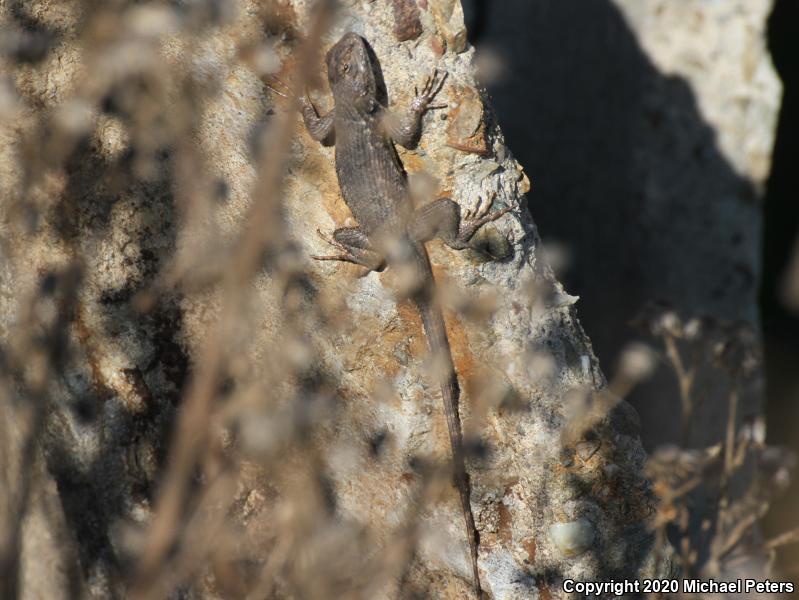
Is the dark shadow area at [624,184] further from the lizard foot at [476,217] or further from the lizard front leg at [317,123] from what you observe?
the lizard front leg at [317,123]

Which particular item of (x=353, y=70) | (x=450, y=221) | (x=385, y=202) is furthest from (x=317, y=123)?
(x=450, y=221)

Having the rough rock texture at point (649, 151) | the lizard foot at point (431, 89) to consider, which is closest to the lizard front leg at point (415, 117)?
the lizard foot at point (431, 89)

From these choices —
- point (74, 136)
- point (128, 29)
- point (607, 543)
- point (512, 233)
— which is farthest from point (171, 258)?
point (607, 543)

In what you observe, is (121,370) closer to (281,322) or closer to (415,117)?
(281,322)

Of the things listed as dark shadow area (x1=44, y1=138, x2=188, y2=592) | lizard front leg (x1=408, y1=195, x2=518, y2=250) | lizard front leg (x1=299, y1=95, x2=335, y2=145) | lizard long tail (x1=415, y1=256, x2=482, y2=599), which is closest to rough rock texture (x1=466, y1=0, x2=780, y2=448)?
lizard front leg (x1=299, y1=95, x2=335, y2=145)

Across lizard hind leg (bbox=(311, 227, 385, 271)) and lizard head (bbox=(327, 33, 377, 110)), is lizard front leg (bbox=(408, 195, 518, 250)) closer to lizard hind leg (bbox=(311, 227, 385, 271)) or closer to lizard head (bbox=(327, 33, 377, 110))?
lizard hind leg (bbox=(311, 227, 385, 271))

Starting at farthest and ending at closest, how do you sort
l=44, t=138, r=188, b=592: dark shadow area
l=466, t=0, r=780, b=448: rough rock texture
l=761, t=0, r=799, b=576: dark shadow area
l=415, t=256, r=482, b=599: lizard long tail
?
l=761, t=0, r=799, b=576: dark shadow area → l=466, t=0, r=780, b=448: rough rock texture → l=44, t=138, r=188, b=592: dark shadow area → l=415, t=256, r=482, b=599: lizard long tail
